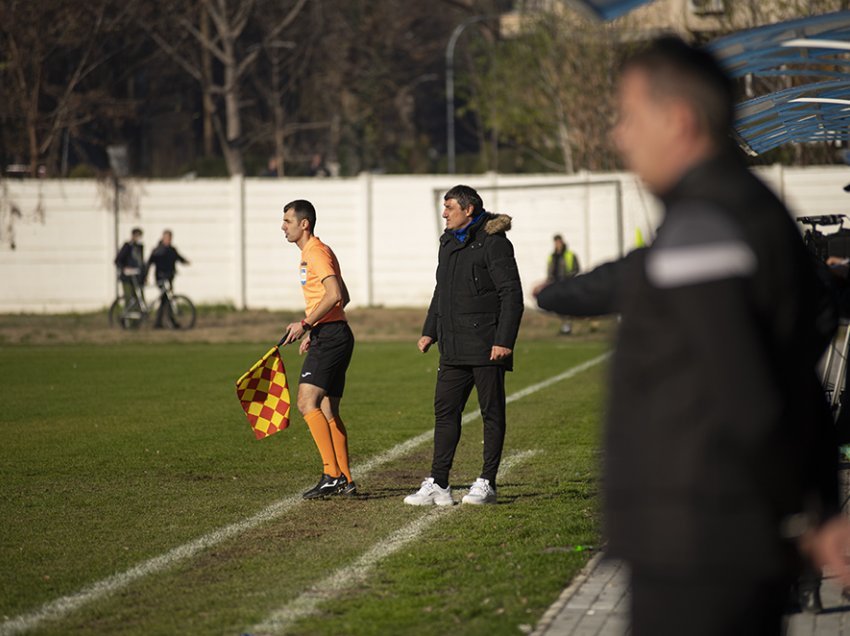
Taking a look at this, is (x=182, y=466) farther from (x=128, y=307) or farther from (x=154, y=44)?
(x=154, y=44)

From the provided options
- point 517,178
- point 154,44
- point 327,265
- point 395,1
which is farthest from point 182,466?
point 395,1

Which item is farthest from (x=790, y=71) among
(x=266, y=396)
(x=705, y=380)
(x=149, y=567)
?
(x=705, y=380)

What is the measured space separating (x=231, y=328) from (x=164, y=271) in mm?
1847

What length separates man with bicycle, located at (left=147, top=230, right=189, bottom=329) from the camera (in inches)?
1151

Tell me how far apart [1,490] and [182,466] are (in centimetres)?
161

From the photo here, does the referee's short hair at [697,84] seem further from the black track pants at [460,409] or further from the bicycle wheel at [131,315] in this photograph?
the bicycle wheel at [131,315]

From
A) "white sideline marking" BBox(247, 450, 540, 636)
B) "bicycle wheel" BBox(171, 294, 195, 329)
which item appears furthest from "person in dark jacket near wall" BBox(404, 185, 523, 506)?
"bicycle wheel" BBox(171, 294, 195, 329)

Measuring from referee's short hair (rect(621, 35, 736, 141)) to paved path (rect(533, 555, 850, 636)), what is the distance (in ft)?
9.39

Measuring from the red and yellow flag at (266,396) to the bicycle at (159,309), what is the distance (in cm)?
1933

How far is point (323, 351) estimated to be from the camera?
9734 mm

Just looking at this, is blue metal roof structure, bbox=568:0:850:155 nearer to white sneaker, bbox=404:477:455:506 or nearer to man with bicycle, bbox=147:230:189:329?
white sneaker, bbox=404:477:455:506

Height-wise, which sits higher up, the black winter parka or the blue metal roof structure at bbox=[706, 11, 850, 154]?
the blue metal roof structure at bbox=[706, 11, 850, 154]

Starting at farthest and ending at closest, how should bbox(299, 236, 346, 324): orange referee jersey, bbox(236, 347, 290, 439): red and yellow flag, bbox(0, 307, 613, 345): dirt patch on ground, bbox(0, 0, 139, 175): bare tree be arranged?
bbox(0, 0, 139, 175): bare tree, bbox(0, 307, 613, 345): dirt patch on ground, bbox(236, 347, 290, 439): red and yellow flag, bbox(299, 236, 346, 324): orange referee jersey

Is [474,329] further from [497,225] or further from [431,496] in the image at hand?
[431,496]
